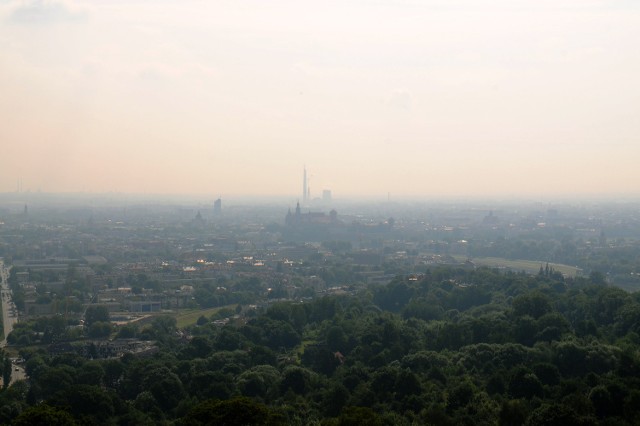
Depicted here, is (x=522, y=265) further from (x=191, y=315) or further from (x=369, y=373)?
(x=369, y=373)

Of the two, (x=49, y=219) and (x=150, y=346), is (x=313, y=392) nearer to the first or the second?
(x=150, y=346)

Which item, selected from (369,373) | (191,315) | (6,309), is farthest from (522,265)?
(369,373)

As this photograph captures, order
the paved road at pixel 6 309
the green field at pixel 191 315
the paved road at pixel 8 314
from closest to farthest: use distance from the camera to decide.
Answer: the paved road at pixel 8 314
the paved road at pixel 6 309
the green field at pixel 191 315

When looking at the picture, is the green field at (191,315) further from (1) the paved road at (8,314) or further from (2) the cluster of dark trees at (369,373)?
(1) the paved road at (8,314)

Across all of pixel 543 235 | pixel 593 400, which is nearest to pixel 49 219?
pixel 543 235

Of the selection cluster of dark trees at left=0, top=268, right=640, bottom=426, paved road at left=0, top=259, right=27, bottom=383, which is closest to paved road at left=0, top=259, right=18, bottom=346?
paved road at left=0, top=259, right=27, bottom=383

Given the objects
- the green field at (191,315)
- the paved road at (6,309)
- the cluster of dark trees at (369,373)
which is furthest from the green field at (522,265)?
the paved road at (6,309)
